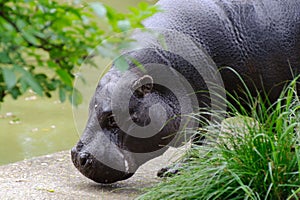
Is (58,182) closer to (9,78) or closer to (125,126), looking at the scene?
(125,126)

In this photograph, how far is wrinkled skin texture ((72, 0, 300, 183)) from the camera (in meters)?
3.61

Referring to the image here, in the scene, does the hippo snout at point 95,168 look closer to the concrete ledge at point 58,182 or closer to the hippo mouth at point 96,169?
the hippo mouth at point 96,169

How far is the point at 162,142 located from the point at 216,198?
0.82 meters

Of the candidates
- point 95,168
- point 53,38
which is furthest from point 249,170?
point 53,38

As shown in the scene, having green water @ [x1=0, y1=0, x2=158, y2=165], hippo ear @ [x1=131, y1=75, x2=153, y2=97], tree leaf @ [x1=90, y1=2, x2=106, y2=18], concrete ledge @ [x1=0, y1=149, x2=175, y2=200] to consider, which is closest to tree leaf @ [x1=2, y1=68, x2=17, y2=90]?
tree leaf @ [x1=90, y1=2, x2=106, y2=18]

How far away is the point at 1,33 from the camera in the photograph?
3.92 feet

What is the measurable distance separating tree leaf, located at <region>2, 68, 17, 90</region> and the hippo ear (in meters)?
2.37

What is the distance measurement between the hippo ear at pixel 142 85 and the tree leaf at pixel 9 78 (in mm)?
2374

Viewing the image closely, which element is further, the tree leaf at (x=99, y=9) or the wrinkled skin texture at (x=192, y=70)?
the wrinkled skin texture at (x=192, y=70)

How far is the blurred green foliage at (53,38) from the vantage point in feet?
3.99

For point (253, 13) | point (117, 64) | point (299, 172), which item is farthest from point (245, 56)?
point (117, 64)

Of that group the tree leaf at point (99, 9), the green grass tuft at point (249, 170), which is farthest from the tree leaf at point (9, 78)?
the green grass tuft at point (249, 170)

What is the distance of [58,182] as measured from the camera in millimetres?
4312

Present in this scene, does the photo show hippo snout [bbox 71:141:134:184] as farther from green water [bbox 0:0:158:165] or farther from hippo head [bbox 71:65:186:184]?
green water [bbox 0:0:158:165]
